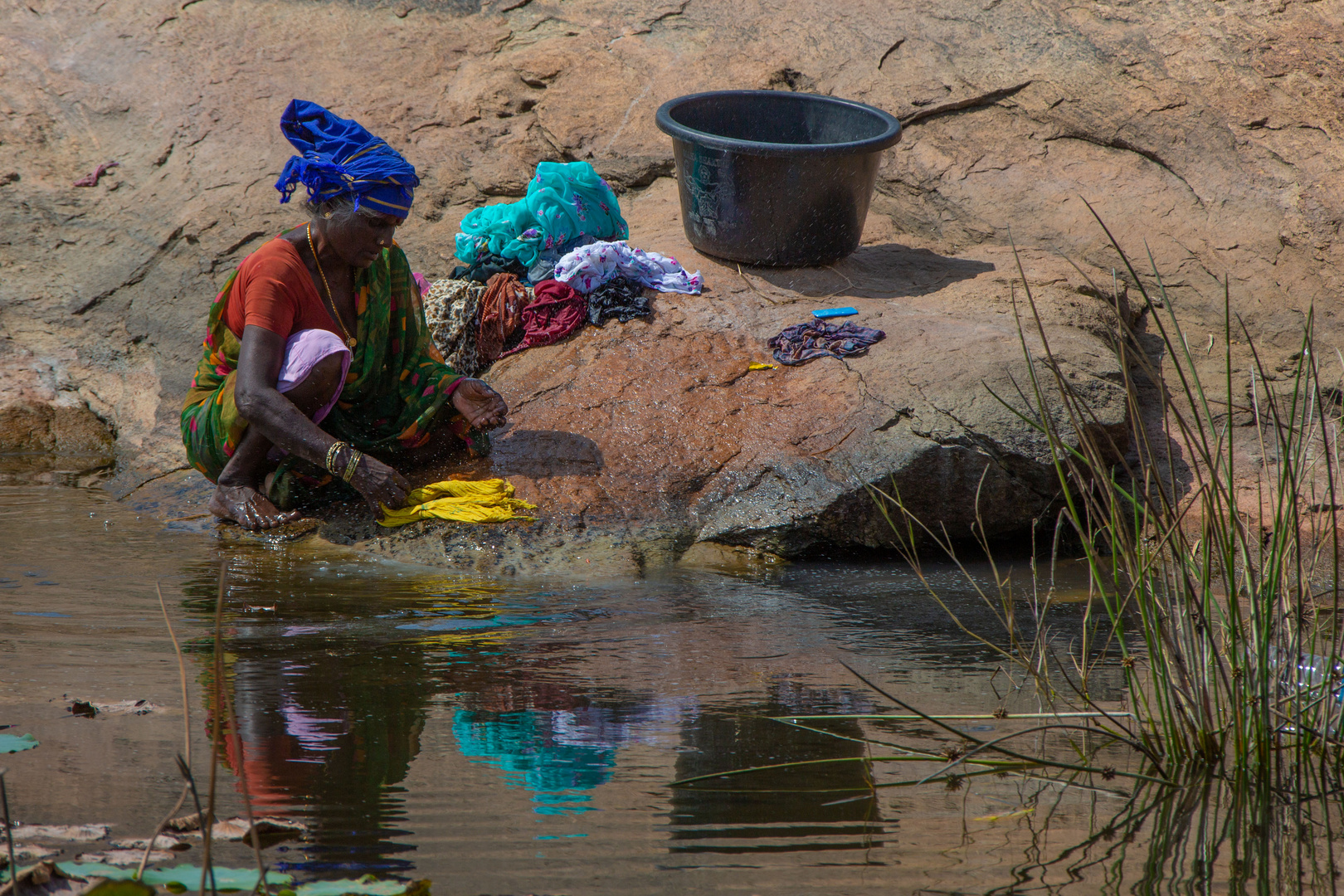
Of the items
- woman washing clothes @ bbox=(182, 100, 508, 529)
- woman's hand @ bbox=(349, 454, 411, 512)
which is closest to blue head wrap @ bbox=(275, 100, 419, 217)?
woman washing clothes @ bbox=(182, 100, 508, 529)

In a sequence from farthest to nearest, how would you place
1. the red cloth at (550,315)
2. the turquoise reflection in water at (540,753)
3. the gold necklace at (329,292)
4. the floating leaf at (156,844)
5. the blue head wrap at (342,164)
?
the red cloth at (550,315) < the gold necklace at (329,292) < the blue head wrap at (342,164) < the turquoise reflection in water at (540,753) < the floating leaf at (156,844)

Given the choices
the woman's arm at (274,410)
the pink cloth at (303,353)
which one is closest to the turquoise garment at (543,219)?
the pink cloth at (303,353)

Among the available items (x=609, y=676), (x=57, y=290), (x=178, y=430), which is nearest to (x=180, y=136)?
(x=57, y=290)

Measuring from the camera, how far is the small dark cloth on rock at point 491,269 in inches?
223

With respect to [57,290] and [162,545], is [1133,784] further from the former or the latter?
[57,290]

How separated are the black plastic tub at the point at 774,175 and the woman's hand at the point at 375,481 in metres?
2.45

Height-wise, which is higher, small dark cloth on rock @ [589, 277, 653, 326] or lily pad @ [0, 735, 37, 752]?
small dark cloth on rock @ [589, 277, 653, 326]

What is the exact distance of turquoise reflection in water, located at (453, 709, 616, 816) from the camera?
86.0 inches

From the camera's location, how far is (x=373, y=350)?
4.36 m

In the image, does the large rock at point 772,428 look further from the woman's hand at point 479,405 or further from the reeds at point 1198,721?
the reeds at point 1198,721

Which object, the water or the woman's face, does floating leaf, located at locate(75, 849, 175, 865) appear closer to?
the water

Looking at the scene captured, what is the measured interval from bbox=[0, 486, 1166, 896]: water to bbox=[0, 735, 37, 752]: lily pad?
0.06 m

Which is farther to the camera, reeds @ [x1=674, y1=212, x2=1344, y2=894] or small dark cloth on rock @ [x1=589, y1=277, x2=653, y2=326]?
small dark cloth on rock @ [x1=589, y1=277, x2=653, y2=326]

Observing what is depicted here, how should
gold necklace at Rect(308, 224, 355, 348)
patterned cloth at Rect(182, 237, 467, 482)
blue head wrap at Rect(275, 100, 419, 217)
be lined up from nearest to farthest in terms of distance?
blue head wrap at Rect(275, 100, 419, 217) < gold necklace at Rect(308, 224, 355, 348) < patterned cloth at Rect(182, 237, 467, 482)
